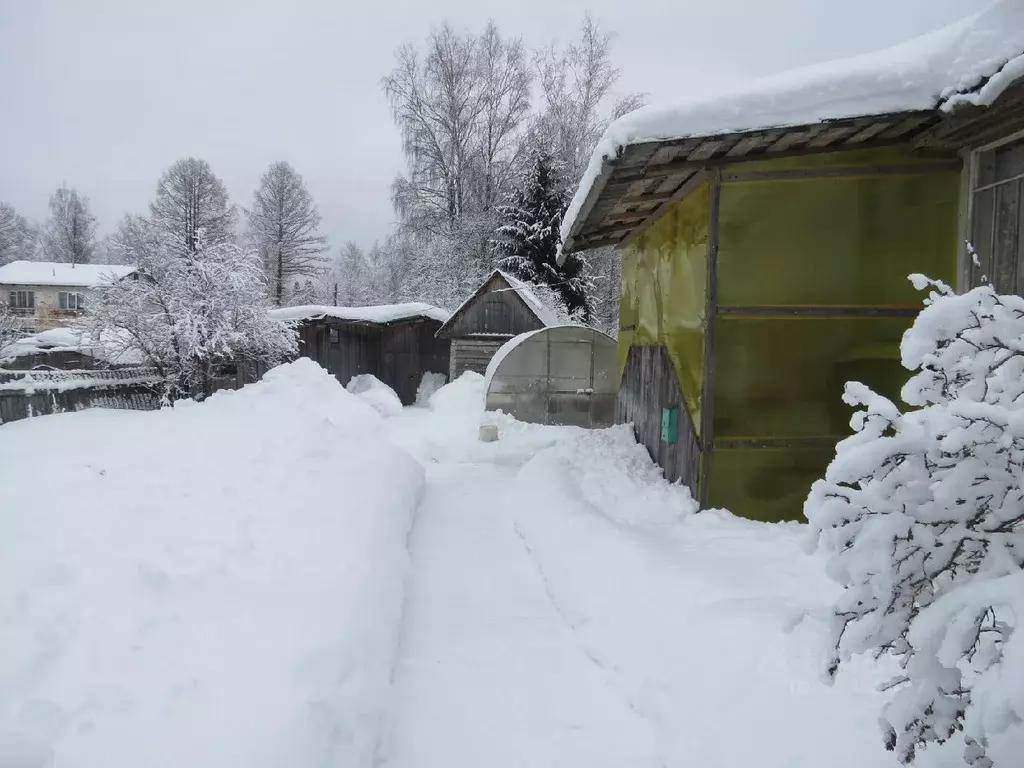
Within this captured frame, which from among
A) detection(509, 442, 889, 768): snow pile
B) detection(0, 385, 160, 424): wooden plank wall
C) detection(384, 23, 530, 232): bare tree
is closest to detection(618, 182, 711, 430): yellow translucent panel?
detection(509, 442, 889, 768): snow pile

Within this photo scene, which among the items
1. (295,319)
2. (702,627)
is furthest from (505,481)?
(295,319)

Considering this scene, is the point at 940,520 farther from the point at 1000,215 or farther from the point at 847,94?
the point at 1000,215

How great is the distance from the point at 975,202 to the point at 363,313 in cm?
1738

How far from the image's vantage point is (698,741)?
2658mm

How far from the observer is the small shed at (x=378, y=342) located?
19.0m

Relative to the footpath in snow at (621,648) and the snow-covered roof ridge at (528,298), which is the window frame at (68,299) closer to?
the snow-covered roof ridge at (528,298)

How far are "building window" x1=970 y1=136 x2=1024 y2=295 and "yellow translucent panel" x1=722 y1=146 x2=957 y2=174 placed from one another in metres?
0.39

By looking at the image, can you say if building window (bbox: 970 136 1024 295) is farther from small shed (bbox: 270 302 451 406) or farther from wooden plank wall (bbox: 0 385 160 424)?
small shed (bbox: 270 302 451 406)

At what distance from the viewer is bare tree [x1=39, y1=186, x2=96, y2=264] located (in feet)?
158

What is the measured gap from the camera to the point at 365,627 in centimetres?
342

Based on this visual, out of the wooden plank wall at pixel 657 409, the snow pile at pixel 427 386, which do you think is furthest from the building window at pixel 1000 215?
the snow pile at pixel 427 386

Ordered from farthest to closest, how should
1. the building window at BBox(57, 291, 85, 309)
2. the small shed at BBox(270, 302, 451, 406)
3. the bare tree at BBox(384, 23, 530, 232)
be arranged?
1. the building window at BBox(57, 291, 85, 309)
2. the bare tree at BBox(384, 23, 530, 232)
3. the small shed at BBox(270, 302, 451, 406)

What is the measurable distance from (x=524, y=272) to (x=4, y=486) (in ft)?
59.7

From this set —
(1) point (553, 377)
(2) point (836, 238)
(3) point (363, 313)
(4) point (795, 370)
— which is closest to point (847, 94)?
(2) point (836, 238)
